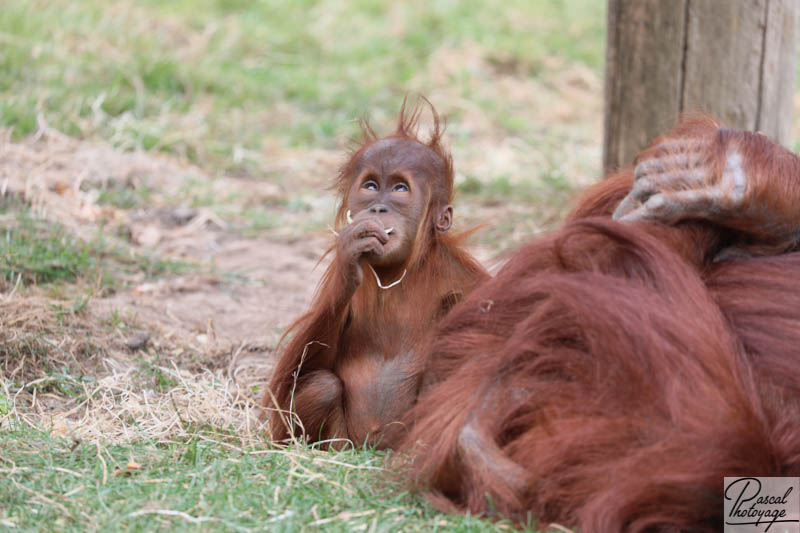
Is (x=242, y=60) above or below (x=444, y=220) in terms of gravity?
above

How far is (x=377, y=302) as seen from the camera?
2982 mm

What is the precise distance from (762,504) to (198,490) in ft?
3.84

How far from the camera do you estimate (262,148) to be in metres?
6.44

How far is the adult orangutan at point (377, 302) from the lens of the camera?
2838 mm

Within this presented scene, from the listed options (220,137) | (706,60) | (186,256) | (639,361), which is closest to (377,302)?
(639,361)

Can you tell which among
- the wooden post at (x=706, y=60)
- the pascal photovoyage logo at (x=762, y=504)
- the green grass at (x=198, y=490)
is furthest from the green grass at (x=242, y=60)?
the pascal photovoyage logo at (x=762, y=504)

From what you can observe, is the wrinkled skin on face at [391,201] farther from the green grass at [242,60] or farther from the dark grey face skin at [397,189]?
the green grass at [242,60]

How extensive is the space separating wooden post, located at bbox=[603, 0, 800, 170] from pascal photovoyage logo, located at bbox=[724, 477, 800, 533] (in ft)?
7.89

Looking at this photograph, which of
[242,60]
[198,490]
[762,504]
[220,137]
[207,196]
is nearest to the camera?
[762,504]

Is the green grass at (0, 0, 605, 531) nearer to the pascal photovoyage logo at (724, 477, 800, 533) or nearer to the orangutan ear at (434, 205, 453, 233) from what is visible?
the pascal photovoyage logo at (724, 477, 800, 533)

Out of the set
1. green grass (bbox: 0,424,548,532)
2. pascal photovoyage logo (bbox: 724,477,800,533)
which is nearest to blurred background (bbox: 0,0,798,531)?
green grass (bbox: 0,424,548,532)

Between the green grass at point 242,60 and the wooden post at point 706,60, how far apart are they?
4.40ft

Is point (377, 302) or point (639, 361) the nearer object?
point (639, 361)

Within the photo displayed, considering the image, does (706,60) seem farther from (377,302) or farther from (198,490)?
(198,490)
